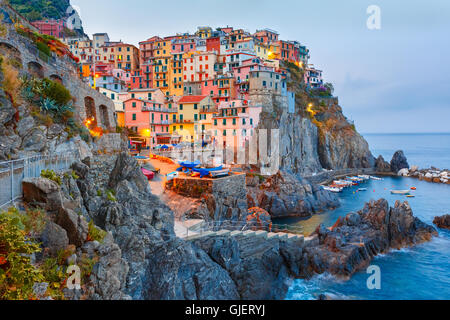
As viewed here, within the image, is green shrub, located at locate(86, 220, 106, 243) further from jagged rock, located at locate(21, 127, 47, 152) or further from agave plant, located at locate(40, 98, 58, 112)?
agave plant, located at locate(40, 98, 58, 112)

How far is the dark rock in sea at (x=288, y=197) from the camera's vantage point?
41406 millimetres

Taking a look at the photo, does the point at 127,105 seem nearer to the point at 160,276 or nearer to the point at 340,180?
the point at 160,276

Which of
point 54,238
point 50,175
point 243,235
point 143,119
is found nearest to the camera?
point 54,238

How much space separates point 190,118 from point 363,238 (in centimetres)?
3717

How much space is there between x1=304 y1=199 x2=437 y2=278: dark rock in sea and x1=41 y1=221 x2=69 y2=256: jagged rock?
735 inches

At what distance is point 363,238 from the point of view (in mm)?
27406

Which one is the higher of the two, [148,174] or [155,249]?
[148,174]

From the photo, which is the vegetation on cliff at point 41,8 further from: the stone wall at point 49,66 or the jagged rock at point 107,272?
the jagged rock at point 107,272

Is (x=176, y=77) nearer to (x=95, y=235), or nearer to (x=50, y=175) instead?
(x=50, y=175)

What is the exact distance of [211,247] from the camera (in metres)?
17.9

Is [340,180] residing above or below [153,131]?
below

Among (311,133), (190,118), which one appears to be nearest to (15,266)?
(190,118)
